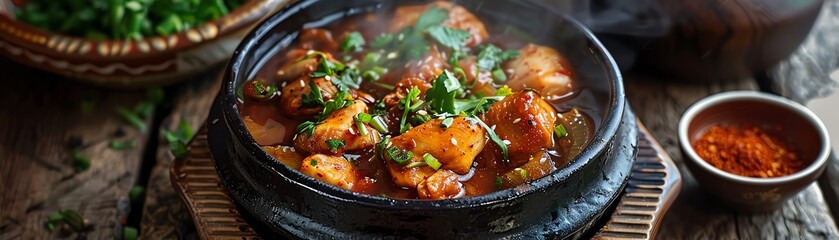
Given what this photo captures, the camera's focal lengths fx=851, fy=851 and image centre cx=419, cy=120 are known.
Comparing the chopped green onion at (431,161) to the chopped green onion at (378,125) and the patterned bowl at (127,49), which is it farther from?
the patterned bowl at (127,49)

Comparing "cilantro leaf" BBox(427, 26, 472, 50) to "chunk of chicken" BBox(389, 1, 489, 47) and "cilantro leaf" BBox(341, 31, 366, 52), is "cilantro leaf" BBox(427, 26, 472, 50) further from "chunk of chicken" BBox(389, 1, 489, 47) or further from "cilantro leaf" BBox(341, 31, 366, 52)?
"cilantro leaf" BBox(341, 31, 366, 52)

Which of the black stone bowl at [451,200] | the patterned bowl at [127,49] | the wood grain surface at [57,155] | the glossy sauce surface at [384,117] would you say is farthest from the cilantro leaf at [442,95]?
the wood grain surface at [57,155]

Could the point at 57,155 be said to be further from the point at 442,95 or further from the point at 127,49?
the point at 442,95

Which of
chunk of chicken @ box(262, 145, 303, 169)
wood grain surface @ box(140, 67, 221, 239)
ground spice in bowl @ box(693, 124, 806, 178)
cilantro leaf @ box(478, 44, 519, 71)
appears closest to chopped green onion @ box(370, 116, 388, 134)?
chunk of chicken @ box(262, 145, 303, 169)

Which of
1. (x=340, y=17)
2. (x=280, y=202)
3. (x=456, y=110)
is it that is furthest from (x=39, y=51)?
(x=456, y=110)

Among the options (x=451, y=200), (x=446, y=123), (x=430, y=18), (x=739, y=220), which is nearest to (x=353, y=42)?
(x=430, y=18)

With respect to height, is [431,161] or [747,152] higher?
[431,161]
